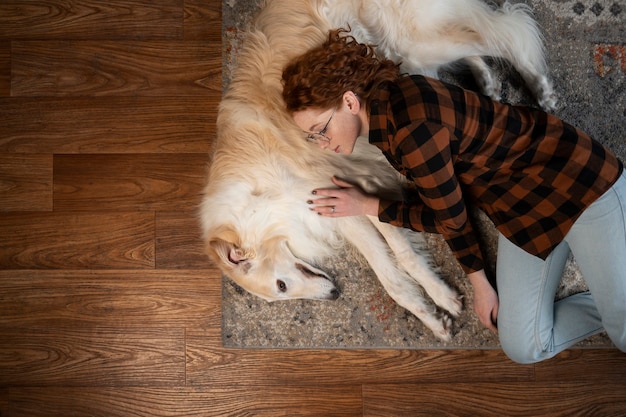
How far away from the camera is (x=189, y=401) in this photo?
2041 mm

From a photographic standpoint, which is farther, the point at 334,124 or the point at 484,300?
the point at 484,300

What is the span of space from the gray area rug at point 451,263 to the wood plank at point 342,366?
0.04 metres

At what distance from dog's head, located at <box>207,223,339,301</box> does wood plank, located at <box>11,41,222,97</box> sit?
2.19 feet

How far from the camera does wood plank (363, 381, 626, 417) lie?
1951 millimetres

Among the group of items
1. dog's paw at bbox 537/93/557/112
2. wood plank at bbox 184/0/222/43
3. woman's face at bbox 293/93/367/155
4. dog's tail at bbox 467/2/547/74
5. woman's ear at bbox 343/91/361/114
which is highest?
dog's tail at bbox 467/2/547/74

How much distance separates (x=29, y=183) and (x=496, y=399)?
79.5 inches

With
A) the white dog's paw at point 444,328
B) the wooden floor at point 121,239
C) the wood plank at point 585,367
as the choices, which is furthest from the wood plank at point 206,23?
the wood plank at point 585,367

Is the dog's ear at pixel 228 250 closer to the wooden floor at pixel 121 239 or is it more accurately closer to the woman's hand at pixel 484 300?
the wooden floor at pixel 121 239

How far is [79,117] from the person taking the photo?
208 cm

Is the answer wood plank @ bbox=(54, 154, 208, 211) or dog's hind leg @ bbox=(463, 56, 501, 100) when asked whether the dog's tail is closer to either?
dog's hind leg @ bbox=(463, 56, 501, 100)

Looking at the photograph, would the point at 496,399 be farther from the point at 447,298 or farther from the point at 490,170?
the point at 490,170

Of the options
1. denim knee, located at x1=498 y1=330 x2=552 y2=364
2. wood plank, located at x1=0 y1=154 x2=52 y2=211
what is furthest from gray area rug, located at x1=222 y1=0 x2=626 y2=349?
wood plank, located at x1=0 y1=154 x2=52 y2=211

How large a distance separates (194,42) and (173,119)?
1.04ft

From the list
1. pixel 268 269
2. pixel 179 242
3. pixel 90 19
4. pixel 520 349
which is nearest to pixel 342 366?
pixel 268 269
